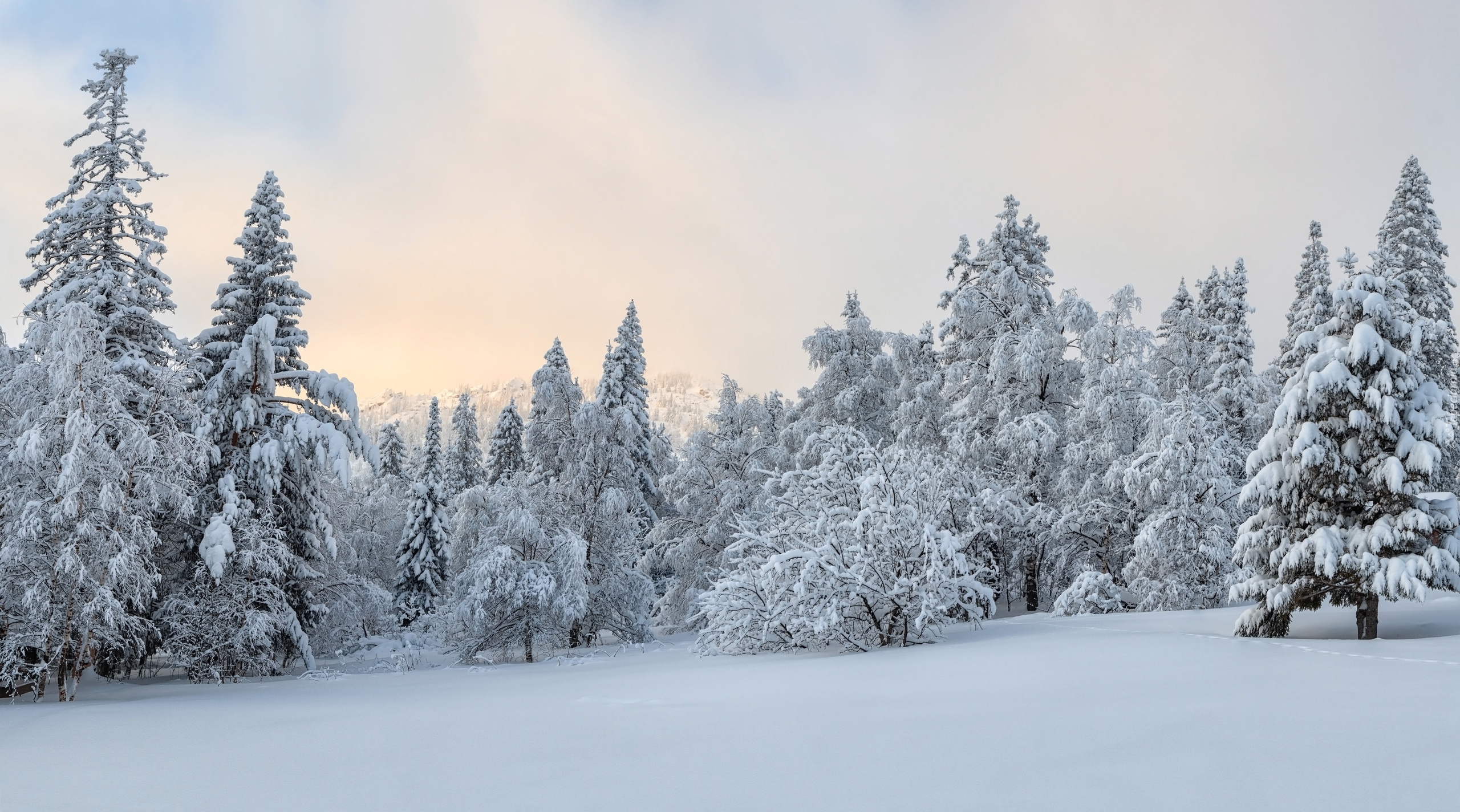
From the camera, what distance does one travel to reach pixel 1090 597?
19.1m

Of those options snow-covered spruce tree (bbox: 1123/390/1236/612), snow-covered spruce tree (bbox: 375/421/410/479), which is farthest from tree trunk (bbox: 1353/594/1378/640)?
snow-covered spruce tree (bbox: 375/421/410/479)

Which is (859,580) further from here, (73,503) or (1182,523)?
(1182,523)

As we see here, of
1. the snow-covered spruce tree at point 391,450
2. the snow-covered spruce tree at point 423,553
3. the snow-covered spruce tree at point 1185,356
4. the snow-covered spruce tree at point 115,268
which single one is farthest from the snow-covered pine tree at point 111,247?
the snow-covered spruce tree at point 391,450

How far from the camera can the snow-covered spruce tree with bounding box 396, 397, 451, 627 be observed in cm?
3753

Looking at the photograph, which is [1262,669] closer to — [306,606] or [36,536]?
[36,536]

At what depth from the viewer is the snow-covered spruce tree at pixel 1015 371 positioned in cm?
2344

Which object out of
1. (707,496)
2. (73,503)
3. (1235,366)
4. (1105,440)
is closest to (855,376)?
(707,496)

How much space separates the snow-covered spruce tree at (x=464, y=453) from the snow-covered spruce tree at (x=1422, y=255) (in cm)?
4342

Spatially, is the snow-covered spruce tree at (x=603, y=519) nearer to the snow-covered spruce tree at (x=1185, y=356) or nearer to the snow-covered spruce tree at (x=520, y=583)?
the snow-covered spruce tree at (x=520, y=583)

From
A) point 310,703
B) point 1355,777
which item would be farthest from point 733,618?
point 1355,777

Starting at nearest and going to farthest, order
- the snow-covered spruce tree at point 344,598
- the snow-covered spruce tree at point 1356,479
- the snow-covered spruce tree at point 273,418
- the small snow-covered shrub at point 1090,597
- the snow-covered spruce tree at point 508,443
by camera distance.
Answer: the snow-covered spruce tree at point 1356,479 → the snow-covered spruce tree at point 273,418 → the snow-covered spruce tree at point 344,598 → the small snow-covered shrub at point 1090,597 → the snow-covered spruce tree at point 508,443

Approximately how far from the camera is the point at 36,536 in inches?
453

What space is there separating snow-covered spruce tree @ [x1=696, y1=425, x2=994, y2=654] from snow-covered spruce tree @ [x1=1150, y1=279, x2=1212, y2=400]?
1960cm

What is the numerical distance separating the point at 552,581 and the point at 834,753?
14.9m
